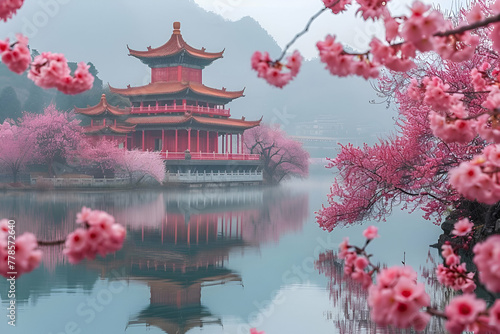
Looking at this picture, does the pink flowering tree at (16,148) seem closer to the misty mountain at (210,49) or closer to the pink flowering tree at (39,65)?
the pink flowering tree at (39,65)

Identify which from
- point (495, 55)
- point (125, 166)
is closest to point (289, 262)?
point (495, 55)

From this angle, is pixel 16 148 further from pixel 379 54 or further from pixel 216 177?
pixel 379 54

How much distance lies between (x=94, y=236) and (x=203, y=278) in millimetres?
9717

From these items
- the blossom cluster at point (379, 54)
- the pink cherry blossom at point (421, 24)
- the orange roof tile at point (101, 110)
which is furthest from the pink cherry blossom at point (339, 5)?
the orange roof tile at point (101, 110)

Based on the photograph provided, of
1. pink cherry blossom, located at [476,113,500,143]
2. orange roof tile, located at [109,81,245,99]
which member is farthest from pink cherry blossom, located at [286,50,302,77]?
orange roof tile, located at [109,81,245,99]

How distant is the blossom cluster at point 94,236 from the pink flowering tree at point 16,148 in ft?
96.6

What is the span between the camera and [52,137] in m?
29.9

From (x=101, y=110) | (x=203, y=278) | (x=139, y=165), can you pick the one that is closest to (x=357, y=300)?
(x=203, y=278)

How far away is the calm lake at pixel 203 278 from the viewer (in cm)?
896

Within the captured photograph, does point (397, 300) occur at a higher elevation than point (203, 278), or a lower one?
higher

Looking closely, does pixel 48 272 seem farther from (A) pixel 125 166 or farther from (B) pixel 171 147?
(B) pixel 171 147

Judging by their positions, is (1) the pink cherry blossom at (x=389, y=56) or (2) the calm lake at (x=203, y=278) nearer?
(1) the pink cherry blossom at (x=389, y=56)

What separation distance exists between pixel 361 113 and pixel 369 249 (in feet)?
427

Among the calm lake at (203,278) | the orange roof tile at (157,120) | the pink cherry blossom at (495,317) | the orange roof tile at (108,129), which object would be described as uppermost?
the orange roof tile at (157,120)
